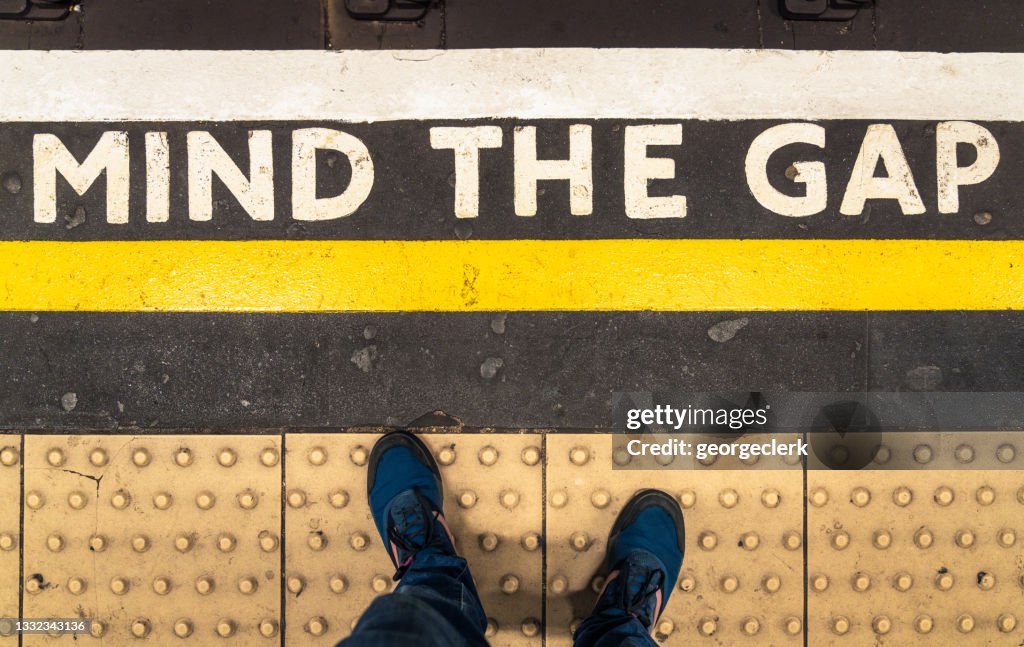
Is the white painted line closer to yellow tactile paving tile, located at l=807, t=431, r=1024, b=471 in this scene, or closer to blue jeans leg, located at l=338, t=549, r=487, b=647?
yellow tactile paving tile, located at l=807, t=431, r=1024, b=471

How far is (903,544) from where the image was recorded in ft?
7.87

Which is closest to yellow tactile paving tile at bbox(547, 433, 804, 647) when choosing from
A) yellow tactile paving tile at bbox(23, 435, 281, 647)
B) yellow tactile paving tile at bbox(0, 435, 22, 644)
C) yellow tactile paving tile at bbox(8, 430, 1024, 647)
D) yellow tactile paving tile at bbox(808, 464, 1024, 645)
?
yellow tactile paving tile at bbox(8, 430, 1024, 647)

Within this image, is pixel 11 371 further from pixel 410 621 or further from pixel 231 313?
pixel 410 621

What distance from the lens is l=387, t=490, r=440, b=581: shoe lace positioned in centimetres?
225

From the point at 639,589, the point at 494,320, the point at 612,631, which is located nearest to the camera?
the point at 612,631

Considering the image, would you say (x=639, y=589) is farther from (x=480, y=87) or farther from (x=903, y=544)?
(x=480, y=87)

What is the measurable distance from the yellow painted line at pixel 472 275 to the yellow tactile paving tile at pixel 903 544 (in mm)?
709

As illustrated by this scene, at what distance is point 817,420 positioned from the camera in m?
2.38

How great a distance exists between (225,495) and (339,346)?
2.42 ft

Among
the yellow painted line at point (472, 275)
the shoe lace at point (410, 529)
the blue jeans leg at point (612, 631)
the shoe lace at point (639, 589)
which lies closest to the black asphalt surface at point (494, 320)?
the yellow painted line at point (472, 275)

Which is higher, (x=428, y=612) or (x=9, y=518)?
(x=9, y=518)

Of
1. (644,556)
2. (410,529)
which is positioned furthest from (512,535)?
(644,556)

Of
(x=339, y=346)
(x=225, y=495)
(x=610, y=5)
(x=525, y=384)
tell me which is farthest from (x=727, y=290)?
(x=225, y=495)

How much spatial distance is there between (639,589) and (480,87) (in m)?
1.95
